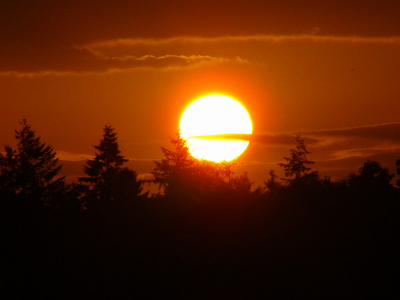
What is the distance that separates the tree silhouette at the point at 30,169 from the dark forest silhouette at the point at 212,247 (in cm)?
3850

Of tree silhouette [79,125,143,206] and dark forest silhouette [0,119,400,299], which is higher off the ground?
tree silhouette [79,125,143,206]

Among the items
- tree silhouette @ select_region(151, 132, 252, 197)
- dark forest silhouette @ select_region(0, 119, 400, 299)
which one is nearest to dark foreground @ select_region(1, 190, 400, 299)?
dark forest silhouette @ select_region(0, 119, 400, 299)

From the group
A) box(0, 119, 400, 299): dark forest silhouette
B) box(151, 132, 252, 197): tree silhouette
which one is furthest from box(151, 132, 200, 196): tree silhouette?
box(0, 119, 400, 299): dark forest silhouette

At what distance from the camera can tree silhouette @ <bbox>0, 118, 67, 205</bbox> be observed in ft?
245

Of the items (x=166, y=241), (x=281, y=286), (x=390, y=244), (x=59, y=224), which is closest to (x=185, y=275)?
(x=166, y=241)

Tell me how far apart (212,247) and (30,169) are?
49191 millimetres

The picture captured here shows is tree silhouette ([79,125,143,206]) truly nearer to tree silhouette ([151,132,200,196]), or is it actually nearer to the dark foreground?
tree silhouette ([151,132,200,196])

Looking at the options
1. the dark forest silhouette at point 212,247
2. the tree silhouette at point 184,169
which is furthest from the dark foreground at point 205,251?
the tree silhouette at point 184,169

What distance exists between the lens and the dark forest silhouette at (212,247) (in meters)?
29.7

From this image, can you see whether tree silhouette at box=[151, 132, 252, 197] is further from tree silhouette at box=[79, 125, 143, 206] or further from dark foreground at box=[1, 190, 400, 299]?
dark foreground at box=[1, 190, 400, 299]

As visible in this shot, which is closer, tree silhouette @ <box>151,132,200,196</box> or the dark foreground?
the dark foreground

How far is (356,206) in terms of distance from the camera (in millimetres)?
38031

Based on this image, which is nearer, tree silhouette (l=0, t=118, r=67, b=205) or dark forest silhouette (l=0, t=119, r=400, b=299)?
dark forest silhouette (l=0, t=119, r=400, b=299)

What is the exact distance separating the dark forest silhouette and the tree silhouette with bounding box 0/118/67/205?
126 feet
